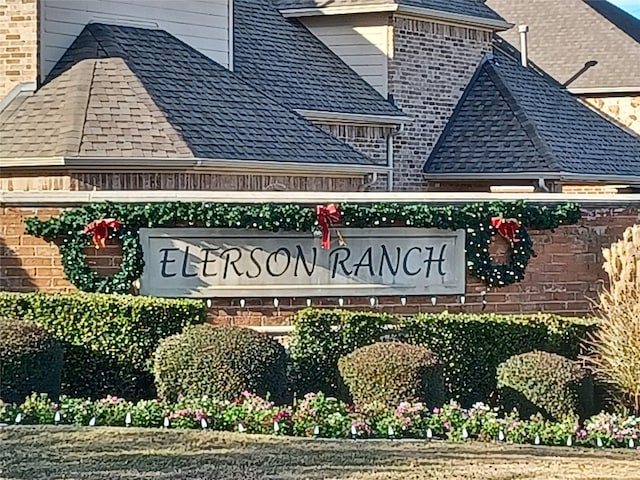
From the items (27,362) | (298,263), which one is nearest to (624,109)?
(298,263)

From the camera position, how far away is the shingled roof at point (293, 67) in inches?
827

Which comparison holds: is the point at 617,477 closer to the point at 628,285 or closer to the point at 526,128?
the point at 628,285

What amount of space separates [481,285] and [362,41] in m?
9.83

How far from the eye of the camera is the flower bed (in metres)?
10.0

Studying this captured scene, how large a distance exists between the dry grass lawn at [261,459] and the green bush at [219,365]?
1229mm

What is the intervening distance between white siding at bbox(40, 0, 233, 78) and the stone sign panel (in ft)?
19.5

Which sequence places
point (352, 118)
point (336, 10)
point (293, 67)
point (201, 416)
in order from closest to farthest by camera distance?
1. point (201, 416)
2. point (352, 118)
3. point (293, 67)
4. point (336, 10)

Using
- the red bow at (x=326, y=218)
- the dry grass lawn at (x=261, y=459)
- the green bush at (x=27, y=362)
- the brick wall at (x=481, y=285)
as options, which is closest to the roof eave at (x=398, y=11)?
the brick wall at (x=481, y=285)

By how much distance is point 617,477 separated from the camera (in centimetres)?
870

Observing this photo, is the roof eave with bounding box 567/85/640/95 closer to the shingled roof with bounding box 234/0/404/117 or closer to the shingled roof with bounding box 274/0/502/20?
the shingled roof with bounding box 274/0/502/20

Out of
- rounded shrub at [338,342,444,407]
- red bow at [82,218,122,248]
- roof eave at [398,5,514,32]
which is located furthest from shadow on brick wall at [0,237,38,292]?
roof eave at [398,5,514,32]

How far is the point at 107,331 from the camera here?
12055 millimetres

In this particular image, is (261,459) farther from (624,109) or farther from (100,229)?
(624,109)

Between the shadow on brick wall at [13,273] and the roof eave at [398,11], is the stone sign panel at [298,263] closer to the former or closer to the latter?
the shadow on brick wall at [13,273]
